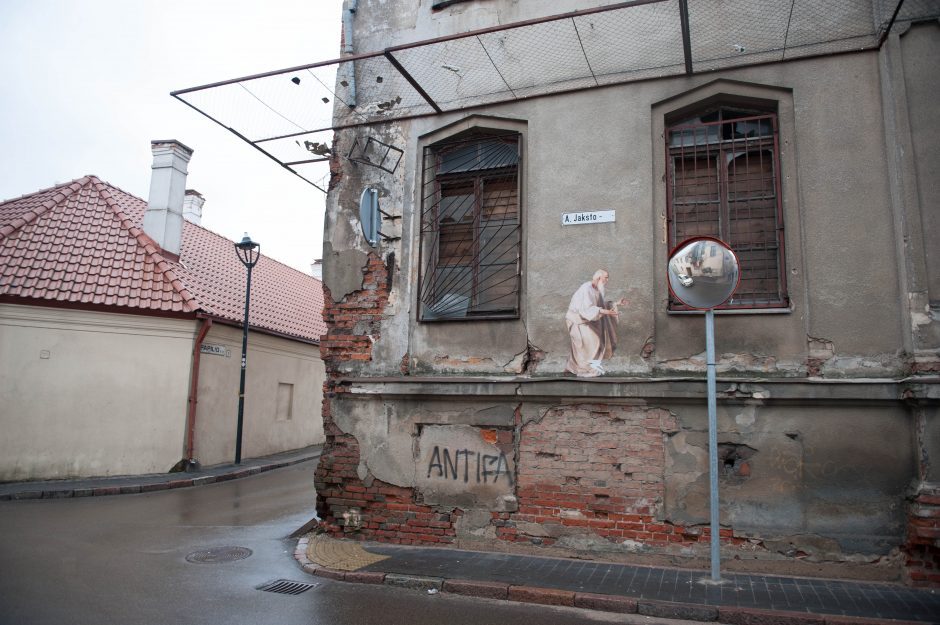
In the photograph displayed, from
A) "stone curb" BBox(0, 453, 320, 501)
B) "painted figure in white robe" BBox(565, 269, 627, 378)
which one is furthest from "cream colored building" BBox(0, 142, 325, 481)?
"painted figure in white robe" BBox(565, 269, 627, 378)

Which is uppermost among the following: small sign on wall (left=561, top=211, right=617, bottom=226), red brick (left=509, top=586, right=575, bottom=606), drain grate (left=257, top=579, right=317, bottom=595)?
small sign on wall (left=561, top=211, right=617, bottom=226)

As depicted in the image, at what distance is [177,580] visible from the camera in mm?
6750

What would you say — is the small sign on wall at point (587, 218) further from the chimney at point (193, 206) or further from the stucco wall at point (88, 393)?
the chimney at point (193, 206)

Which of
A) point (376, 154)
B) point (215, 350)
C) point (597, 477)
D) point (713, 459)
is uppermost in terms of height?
point (376, 154)

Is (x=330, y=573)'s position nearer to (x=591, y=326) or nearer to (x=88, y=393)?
(x=591, y=326)

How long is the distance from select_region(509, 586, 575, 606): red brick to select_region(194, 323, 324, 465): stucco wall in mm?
11375

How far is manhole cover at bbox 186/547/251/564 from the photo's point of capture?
7641 millimetres

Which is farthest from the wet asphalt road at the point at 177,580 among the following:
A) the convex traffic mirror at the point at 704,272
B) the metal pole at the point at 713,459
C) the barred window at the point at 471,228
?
the barred window at the point at 471,228

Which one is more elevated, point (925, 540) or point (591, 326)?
point (591, 326)

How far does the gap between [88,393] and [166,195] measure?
5.17m

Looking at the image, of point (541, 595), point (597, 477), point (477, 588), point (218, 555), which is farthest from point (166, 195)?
point (541, 595)

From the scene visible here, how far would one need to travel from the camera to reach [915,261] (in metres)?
6.37

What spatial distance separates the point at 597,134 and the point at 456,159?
6.42 feet

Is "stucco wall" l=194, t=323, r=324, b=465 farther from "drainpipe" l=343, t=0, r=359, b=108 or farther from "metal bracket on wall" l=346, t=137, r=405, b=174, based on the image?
"drainpipe" l=343, t=0, r=359, b=108
